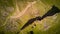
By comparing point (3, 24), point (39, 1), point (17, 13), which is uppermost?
point (39, 1)

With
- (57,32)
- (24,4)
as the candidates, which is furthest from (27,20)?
(57,32)

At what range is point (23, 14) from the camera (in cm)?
209

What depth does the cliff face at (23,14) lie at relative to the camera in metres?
2.07

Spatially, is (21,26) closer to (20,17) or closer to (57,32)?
(20,17)

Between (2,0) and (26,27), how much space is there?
1.34 feet

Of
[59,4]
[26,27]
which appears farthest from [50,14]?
[26,27]

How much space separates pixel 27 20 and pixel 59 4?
40 centimetres

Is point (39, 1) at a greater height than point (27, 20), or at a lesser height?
greater

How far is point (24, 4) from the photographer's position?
6.94 feet

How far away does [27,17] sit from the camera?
6.85 ft

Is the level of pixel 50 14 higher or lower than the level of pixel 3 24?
higher

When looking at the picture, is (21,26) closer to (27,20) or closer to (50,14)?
(27,20)

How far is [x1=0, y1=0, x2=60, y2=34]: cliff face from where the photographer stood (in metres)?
2.07

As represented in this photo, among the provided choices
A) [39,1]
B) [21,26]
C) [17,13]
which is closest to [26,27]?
[21,26]
